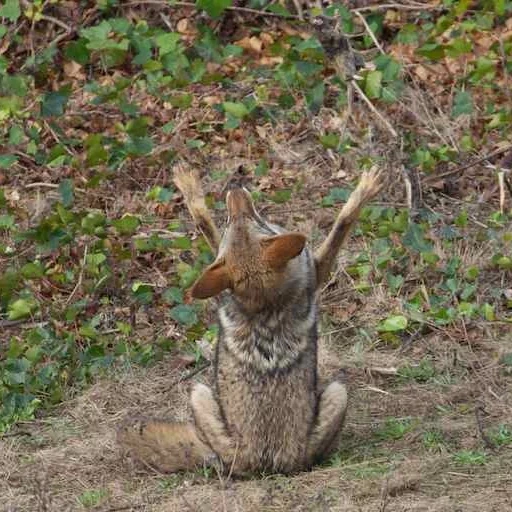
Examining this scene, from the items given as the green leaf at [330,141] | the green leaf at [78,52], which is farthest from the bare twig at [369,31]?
the green leaf at [78,52]

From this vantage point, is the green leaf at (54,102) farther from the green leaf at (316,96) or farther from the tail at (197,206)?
the green leaf at (316,96)

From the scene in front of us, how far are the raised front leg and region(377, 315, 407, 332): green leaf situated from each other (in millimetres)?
1939

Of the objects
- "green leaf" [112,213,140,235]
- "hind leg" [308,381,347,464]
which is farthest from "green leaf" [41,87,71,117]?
"hind leg" [308,381,347,464]

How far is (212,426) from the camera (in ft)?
23.4

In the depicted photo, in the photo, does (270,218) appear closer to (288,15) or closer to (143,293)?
(143,293)

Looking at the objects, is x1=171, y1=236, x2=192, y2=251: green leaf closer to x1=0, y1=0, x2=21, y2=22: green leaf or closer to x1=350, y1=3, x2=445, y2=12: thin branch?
x1=0, y1=0, x2=21, y2=22: green leaf

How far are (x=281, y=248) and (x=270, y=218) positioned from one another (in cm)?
385

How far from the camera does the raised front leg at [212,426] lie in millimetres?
7023

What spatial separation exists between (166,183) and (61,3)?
292cm

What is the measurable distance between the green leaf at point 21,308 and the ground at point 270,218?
19mm

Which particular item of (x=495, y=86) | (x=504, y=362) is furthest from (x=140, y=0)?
(x=504, y=362)

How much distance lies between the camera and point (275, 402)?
7.02 meters

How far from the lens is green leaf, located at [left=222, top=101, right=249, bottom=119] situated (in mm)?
11406

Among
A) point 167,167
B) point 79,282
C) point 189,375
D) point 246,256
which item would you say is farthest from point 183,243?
point 246,256
